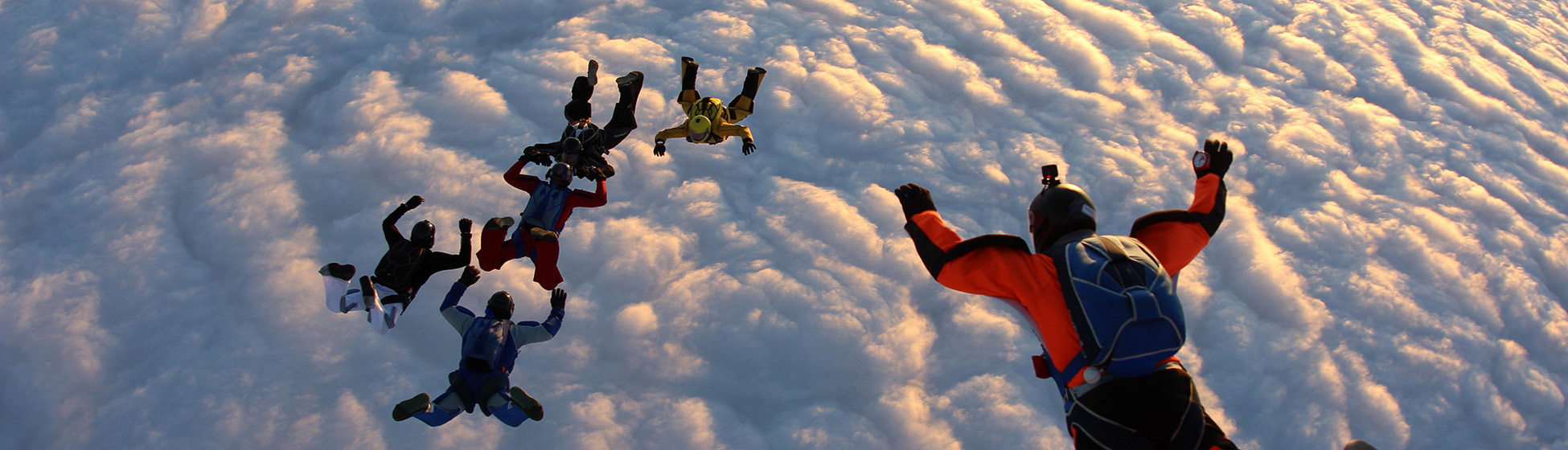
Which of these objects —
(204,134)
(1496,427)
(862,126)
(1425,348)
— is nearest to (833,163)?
(862,126)

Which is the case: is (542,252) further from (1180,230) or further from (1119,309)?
(1180,230)

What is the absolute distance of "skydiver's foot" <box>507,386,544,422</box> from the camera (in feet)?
16.8

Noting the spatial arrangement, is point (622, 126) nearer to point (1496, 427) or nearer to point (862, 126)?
point (862, 126)

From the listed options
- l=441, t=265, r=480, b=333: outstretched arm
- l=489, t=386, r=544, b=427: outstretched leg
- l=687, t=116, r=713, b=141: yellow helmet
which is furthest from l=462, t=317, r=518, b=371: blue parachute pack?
l=687, t=116, r=713, b=141: yellow helmet

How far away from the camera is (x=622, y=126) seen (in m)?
6.44

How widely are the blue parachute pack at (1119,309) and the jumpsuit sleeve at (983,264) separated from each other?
17 centimetres

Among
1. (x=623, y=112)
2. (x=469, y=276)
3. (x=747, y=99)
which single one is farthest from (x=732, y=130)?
(x=469, y=276)

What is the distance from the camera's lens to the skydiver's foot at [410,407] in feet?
16.6

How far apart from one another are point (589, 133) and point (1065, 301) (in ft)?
13.4

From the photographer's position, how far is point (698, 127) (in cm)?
602

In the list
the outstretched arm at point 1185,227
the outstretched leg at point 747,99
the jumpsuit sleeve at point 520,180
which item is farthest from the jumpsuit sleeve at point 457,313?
the outstretched arm at point 1185,227

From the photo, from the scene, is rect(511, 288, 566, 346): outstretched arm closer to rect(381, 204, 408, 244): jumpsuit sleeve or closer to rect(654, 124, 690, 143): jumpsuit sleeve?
rect(381, 204, 408, 244): jumpsuit sleeve

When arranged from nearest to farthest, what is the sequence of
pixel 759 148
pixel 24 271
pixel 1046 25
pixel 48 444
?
1. pixel 48 444
2. pixel 24 271
3. pixel 759 148
4. pixel 1046 25

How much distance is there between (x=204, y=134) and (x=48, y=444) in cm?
327
